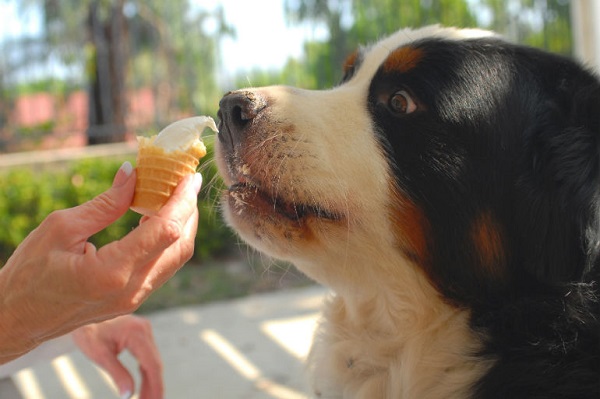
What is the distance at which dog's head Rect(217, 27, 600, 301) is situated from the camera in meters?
1.98

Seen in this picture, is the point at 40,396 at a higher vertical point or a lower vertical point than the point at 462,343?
lower

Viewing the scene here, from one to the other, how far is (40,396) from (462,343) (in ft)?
8.40

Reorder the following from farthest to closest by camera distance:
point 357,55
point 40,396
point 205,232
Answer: point 205,232 < point 40,396 < point 357,55

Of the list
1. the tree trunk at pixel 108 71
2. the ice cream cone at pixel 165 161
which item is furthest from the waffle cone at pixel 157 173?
the tree trunk at pixel 108 71

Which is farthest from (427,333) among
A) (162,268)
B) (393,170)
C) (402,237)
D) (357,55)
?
(357,55)

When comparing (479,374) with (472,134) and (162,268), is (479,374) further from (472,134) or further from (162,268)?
(162,268)

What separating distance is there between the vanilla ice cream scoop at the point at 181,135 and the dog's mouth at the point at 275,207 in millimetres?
226

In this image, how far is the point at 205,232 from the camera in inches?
261

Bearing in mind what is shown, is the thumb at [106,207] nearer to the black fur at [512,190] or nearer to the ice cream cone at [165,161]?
the ice cream cone at [165,161]

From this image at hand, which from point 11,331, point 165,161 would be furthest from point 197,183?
point 11,331

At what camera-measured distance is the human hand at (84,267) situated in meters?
1.49

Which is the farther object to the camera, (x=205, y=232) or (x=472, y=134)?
(x=205, y=232)

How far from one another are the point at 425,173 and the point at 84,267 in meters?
1.03

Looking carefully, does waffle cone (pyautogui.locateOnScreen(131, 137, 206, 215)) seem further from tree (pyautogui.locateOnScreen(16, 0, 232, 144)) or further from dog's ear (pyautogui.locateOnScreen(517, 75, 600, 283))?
tree (pyautogui.locateOnScreen(16, 0, 232, 144))
